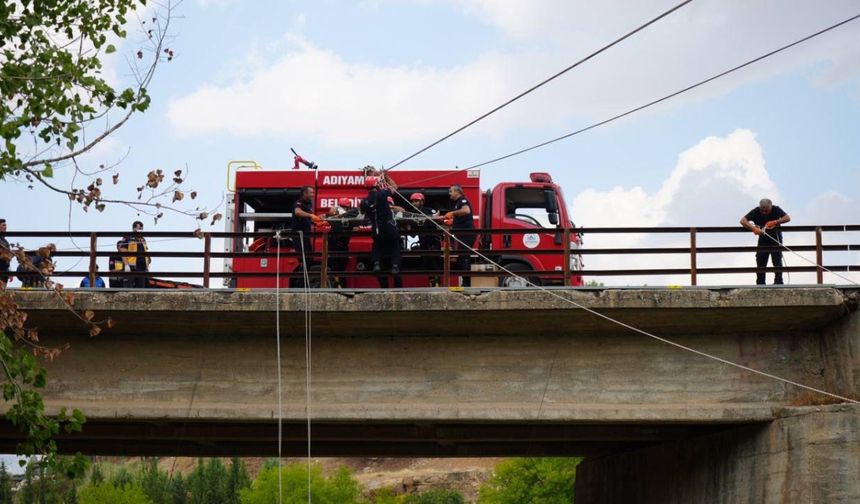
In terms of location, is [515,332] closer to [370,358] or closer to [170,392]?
[370,358]

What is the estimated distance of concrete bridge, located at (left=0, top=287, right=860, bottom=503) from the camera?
15078mm

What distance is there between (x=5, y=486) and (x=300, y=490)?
57.7 feet

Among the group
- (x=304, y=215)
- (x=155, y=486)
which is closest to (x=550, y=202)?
(x=304, y=215)

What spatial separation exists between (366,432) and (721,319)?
6.10 meters

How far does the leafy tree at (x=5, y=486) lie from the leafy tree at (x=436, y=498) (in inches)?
917

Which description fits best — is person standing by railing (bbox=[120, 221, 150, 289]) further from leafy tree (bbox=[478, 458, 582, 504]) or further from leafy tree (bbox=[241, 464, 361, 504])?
leafy tree (bbox=[241, 464, 361, 504])

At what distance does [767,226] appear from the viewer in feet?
Answer: 56.2

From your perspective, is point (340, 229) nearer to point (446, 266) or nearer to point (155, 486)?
point (446, 266)

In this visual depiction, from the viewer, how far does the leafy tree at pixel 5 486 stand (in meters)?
66.3

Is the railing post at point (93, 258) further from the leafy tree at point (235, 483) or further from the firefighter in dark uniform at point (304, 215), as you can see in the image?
the leafy tree at point (235, 483)

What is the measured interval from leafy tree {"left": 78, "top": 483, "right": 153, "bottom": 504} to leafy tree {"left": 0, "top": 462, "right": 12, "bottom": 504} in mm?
5623

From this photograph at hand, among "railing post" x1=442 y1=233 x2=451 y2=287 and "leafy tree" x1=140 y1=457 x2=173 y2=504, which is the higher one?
"railing post" x1=442 y1=233 x2=451 y2=287

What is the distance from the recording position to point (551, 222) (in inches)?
811

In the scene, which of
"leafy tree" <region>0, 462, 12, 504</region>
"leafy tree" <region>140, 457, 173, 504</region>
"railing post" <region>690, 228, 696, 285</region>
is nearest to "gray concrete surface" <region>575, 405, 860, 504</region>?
"railing post" <region>690, 228, 696, 285</region>
